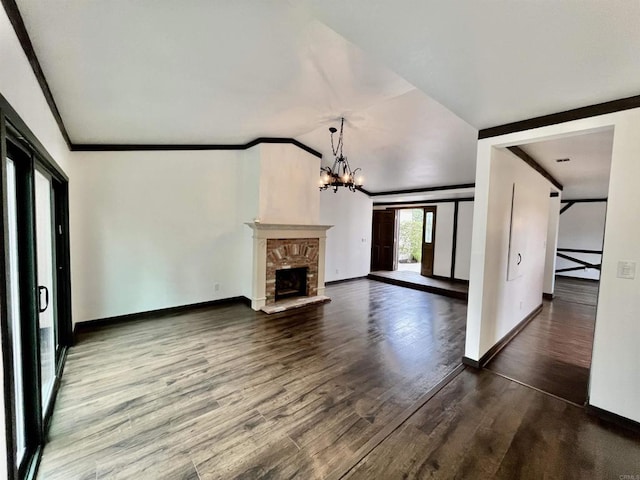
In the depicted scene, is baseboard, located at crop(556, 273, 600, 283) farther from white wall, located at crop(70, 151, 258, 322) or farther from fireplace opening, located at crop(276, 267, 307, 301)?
white wall, located at crop(70, 151, 258, 322)

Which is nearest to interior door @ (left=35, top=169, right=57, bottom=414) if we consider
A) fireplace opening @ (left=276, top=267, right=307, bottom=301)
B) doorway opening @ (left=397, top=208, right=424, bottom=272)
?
fireplace opening @ (left=276, top=267, right=307, bottom=301)

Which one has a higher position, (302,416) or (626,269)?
(626,269)

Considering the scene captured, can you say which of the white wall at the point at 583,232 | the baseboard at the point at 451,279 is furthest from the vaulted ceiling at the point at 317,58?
the white wall at the point at 583,232

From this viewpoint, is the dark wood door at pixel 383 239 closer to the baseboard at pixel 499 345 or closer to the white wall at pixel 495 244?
the baseboard at pixel 499 345

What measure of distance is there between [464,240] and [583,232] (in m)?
3.82

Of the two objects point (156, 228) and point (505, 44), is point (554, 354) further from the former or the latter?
point (156, 228)

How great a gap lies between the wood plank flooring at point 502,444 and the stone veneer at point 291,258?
3230mm

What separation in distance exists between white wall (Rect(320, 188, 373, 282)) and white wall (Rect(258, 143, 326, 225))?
1259 mm

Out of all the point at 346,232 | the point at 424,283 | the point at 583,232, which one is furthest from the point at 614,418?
the point at 583,232

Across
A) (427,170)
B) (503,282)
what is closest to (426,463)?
(503,282)

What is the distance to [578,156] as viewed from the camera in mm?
3828

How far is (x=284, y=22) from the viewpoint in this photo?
1923mm

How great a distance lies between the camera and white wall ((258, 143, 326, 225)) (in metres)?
4.76

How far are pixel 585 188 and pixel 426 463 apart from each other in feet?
25.4
